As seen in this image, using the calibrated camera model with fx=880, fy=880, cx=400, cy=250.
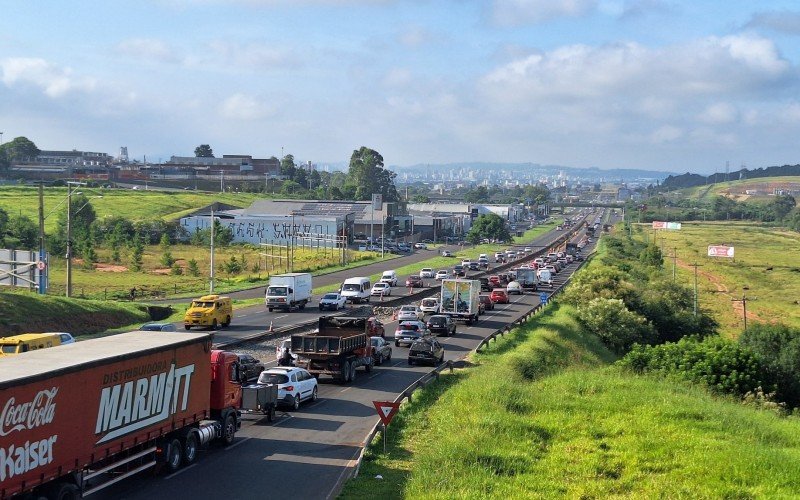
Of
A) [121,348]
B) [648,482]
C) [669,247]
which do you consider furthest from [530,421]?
[669,247]

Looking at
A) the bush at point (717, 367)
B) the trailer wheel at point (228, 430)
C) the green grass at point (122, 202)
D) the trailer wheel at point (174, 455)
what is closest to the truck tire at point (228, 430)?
the trailer wheel at point (228, 430)

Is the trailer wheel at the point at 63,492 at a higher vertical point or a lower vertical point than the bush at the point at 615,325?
higher

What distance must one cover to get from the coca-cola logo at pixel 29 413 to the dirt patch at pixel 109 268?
7707cm

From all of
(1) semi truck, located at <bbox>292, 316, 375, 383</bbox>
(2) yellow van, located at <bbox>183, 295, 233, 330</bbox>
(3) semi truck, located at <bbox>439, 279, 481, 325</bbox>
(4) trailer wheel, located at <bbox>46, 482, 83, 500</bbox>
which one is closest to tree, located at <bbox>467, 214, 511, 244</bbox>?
(3) semi truck, located at <bbox>439, 279, 481, 325</bbox>

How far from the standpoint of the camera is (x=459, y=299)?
5684 cm

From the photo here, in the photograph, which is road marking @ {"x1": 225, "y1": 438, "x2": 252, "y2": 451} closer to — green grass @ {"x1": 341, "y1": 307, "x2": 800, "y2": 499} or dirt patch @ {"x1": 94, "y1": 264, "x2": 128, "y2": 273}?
green grass @ {"x1": 341, "y1": 307, "x2": 800, "y2": 499}

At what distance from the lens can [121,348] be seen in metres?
19.7

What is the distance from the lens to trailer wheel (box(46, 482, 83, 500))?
16.8 metres

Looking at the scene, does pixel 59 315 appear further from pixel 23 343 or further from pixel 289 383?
pixel 289 383

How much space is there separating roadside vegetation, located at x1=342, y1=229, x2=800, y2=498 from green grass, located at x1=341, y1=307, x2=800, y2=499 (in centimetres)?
5

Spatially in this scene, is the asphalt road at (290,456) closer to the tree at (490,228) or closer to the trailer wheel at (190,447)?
the trailer wheel at (190,447)

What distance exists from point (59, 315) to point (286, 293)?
16.5 m

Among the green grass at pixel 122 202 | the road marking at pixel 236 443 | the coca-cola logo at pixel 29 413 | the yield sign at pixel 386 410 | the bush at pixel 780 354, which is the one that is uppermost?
the green grass at pixel 122 202

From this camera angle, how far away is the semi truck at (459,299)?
5666 centimetres
